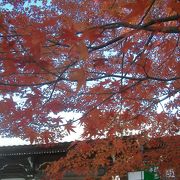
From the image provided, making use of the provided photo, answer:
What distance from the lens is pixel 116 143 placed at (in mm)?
10375

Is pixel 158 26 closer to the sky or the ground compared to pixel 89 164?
closer to the sky

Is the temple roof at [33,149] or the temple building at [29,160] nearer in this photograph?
the temple roof at [33,149]

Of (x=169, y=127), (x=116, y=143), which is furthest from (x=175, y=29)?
(x=116, y=143)

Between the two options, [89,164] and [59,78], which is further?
[89,164]

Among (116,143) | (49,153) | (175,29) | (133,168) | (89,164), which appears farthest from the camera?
(49,153)

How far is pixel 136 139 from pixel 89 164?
6.21 ft

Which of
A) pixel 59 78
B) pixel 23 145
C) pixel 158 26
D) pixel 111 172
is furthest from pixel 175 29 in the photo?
pixel 23 145

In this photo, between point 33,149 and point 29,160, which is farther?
point 29,160

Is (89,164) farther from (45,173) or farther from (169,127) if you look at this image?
(169,127)

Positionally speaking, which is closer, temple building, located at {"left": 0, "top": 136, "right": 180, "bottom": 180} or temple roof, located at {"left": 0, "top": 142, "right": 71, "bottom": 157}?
temple roof, located at {"left": 0, "top": 142, "right": 71, "bottom": 157}

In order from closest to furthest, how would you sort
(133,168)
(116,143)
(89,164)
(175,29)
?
(175,29) < (133,168) < (116,143) < (89,164)

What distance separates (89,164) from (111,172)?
98 centimetres

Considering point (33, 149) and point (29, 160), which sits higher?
point (33, 149)

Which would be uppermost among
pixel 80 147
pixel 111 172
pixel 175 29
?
pixel 175 29
